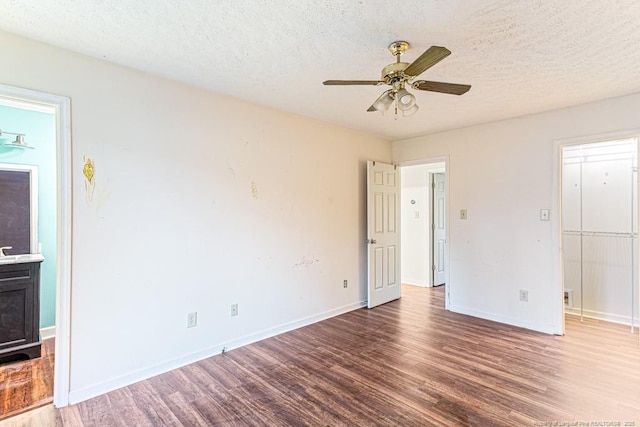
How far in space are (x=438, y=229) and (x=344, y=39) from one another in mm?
4430

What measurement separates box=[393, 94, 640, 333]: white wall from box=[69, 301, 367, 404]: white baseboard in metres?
1.92

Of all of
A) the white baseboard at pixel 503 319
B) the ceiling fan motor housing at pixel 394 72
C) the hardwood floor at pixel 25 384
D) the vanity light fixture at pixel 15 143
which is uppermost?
the ceiling fan motor housing at pixel 394 72

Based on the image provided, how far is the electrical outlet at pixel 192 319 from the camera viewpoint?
9.37 feet

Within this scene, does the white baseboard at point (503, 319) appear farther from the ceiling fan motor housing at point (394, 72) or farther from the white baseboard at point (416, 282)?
the ceiling fan motor housing at point (394, 72)

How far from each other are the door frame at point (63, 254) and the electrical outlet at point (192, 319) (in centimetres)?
85

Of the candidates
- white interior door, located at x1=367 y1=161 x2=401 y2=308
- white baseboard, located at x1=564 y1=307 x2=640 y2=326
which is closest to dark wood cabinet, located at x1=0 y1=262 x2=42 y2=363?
white interior door, located at x1=367 y1=161 x2=401 y2=308

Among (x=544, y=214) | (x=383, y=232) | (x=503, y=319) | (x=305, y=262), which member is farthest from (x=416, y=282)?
(x=305, y=262)

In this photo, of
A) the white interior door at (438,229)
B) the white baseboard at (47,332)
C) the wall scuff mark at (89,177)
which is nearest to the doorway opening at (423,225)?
the white interior door at (438,229)

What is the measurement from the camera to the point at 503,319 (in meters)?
3.89

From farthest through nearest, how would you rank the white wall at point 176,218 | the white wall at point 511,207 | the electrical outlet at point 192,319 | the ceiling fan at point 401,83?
the white wall at point 511,207
the electrical outlet at point 192,319
the white wall at point 176,218
the ceiling fan at point 401,83

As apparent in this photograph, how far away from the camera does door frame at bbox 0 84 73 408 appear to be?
2.21m

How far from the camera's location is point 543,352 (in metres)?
3.04

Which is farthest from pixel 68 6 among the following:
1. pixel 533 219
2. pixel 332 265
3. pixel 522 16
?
pixel 533 219

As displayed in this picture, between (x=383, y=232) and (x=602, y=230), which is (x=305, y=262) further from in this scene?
(x=602, y=230)
